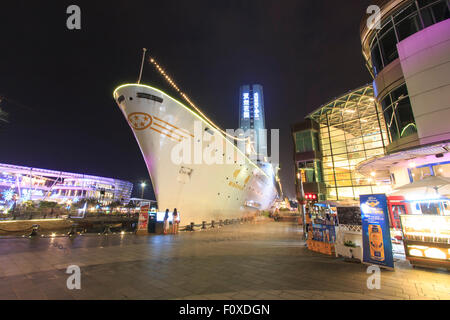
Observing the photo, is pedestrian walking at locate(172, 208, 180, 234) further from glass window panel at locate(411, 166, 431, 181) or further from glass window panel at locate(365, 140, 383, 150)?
glass window panel at locate(365, 140, 383, 150)

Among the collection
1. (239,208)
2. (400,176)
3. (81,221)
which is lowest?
(81,221)

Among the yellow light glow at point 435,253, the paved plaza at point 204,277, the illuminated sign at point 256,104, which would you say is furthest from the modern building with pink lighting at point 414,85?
the illuminated sign at point 256,104

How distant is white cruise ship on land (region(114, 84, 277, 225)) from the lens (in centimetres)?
1226

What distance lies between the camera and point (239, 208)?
22625 mm

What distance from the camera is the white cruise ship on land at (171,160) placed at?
40.2 feet

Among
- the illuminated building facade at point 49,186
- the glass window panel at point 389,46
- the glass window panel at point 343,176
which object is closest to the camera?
the glass window panel at point 389,46

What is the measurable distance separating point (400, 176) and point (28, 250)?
18307 mm

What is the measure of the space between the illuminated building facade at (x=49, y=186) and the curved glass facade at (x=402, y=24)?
51.9 m

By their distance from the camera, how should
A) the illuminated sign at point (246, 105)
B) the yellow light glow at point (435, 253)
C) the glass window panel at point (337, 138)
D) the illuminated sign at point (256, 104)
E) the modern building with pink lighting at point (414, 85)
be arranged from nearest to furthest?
the yellow light glow at point (435, 253), the modern building with pink lighting at point (414, 85), the glass window panel at point (337, 138), the illuminated sign at point (246, 105), the illuminated sign at point (256, 104)

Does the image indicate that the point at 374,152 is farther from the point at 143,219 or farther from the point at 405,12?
the point at 143,219

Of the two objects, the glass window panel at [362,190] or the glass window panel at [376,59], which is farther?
the glass window panel at [362,190]

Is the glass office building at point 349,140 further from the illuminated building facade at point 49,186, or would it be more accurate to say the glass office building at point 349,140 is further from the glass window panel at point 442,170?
the illuminated building facade at point 49,186

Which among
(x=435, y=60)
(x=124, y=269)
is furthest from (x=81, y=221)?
(x=435, y=60)
